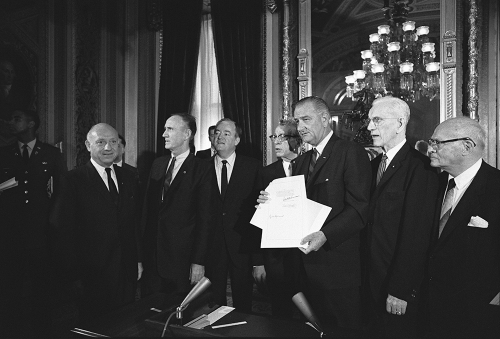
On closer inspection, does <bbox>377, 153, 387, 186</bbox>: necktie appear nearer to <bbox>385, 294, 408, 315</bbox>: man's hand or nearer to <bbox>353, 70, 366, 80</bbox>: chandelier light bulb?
<bbox>385, 294, 408, 315</bbox>: man's hand

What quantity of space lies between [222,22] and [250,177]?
9.69 feet

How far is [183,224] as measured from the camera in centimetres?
Result: 299

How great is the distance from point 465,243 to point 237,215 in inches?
67.9

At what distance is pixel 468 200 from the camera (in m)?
2.03

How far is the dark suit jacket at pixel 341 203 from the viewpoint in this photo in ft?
7.57

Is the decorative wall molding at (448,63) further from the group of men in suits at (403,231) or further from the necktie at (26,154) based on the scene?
the necktie at (26,154)

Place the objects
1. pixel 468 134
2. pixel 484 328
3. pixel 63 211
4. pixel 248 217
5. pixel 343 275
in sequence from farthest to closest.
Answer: pixel 248 217 < pixel 63 211 < pixel 343 275 < pixel 468 134 < pixel 484 328

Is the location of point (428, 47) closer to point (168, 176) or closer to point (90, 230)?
point (168, 176)

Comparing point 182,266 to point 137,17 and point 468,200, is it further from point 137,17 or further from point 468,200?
point 137,17

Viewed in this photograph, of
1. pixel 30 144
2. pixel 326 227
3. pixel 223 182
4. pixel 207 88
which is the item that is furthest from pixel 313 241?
pixel 207 88

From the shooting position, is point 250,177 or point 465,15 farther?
point 465,15

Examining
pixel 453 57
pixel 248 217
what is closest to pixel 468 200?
pixel 248 217

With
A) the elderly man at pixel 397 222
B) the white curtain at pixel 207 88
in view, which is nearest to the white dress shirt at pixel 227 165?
the elderly man at pixel 397 222

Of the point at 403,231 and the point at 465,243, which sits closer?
the point at 465,243
